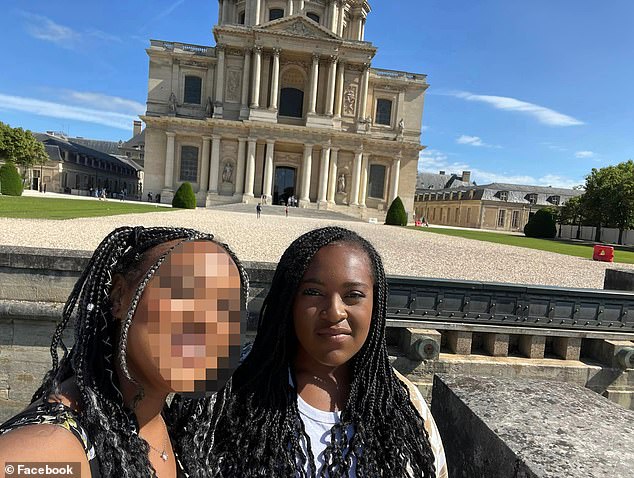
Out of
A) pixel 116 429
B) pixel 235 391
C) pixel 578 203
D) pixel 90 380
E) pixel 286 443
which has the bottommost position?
pixel 286 443

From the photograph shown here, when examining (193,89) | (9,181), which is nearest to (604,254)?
(9,181)

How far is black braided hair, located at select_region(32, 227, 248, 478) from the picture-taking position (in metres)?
0.97

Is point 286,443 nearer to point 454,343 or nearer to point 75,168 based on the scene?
point 454,343

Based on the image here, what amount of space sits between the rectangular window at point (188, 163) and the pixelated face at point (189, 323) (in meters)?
43.1

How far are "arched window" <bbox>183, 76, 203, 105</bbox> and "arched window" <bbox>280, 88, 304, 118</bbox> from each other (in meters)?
8.20

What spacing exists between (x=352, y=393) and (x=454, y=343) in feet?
10.8

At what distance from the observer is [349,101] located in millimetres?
42719

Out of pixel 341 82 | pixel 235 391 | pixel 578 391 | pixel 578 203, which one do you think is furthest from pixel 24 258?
pixel 578 203

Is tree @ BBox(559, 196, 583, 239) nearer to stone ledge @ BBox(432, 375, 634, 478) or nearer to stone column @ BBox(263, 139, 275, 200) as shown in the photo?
stone column @ BBox(263, 139, 275, 200)

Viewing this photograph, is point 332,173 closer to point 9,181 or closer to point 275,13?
point 275,13

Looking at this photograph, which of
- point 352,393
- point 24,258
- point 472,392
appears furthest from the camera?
point 24,258

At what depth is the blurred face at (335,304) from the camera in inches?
58.4

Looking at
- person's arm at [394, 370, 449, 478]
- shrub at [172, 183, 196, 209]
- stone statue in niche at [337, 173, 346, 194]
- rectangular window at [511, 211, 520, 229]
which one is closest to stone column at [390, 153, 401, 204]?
stone statue in niche at [337, 173, 346, 194]

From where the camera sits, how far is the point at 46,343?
4172mm
